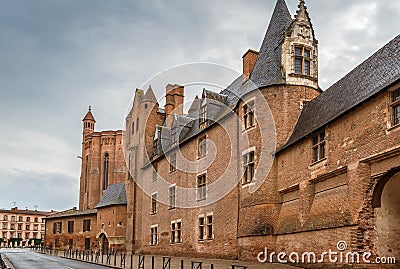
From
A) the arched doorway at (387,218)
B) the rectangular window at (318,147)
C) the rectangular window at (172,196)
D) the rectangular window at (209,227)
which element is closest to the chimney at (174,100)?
the rectangular window at (172,196)

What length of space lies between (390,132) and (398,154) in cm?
A: 77

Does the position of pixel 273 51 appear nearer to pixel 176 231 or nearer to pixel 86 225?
pixel 176 231

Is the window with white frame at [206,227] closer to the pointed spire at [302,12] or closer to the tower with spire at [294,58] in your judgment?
the tower with spire at [294,58]

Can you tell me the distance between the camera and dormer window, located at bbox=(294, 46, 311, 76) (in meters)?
25.3

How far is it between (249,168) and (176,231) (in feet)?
38.5

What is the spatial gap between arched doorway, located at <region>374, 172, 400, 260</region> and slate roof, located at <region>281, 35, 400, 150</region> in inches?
118

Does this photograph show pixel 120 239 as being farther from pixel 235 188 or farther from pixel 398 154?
pixel 398 154

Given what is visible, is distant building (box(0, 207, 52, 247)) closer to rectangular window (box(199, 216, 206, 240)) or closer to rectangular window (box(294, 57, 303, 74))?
rectangular window (box(199, 216, 206, 240))

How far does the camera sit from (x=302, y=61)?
1000 inches

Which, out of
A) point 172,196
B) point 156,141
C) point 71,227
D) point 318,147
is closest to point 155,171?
point 156,141

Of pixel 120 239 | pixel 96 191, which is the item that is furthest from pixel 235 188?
pixel 96 191

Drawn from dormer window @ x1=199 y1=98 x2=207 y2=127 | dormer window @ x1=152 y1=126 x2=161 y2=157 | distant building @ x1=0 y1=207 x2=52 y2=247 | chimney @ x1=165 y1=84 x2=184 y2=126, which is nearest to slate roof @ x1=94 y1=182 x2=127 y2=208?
dormer window @ x1=152 y1=126 x2=161 y2=157

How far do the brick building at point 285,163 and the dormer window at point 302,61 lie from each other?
57 mm

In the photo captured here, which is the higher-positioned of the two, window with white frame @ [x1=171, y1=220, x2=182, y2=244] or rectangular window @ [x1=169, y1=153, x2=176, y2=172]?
rectangular window @ [x1=169, y1=153, x2=176, y2=172]
